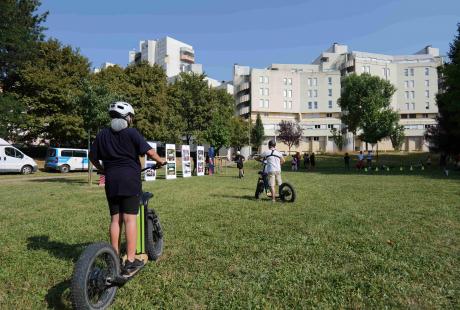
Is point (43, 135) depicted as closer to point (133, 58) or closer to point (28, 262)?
point (28, 262)

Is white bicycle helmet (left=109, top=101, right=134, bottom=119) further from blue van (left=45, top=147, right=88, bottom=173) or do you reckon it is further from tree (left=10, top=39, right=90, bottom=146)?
tree (left=10, top=39, right=90, bottom=146)

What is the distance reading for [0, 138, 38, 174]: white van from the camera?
83.7 feet

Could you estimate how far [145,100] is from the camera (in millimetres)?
43250

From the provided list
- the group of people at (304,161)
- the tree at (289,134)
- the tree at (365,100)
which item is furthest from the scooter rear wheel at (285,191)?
the tree at (289,134)

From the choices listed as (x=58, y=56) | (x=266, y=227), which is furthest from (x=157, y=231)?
(x=58, y=56)

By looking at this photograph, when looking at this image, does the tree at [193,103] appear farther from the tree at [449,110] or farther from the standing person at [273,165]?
the standing person at [273,165]

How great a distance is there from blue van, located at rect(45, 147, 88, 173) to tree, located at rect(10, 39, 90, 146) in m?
3.98

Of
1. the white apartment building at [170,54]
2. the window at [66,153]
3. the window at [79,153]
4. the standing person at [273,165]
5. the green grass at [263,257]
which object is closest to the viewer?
the green grass at [263,257]

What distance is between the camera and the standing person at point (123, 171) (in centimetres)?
402

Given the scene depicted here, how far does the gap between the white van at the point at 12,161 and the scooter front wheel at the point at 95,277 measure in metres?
26.0

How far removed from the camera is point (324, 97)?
88.1 m

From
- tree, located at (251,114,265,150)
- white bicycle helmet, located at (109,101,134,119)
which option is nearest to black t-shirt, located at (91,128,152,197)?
white bicycle helmet, located at (109,101,134,119)

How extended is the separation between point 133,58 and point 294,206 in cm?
12235

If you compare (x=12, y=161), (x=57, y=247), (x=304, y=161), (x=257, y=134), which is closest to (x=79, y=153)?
(x=12, y=161)
